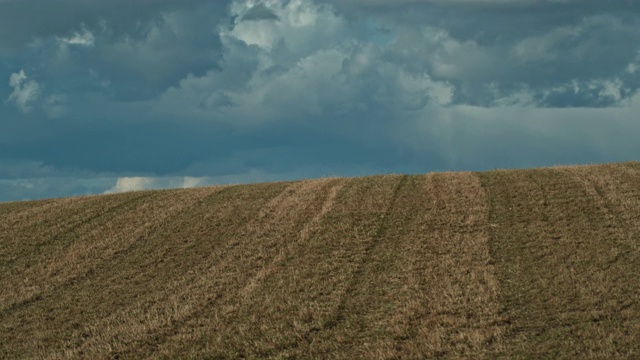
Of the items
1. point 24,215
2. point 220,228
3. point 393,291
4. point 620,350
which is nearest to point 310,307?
point 393,291

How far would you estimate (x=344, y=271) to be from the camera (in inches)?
1028

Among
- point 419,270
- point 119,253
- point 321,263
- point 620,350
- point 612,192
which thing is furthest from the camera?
point 612,192

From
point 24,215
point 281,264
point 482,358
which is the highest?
point 24,215

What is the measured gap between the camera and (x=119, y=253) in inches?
1276

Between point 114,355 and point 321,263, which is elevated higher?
point 321,263

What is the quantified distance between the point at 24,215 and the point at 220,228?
47.4 ft

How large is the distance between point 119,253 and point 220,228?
15.4 ft

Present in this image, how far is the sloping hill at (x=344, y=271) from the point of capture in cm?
2011

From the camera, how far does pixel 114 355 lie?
2066 cm

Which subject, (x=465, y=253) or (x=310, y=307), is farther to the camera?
(x=465, y=253)

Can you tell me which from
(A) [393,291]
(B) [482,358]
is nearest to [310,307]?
(A) [393,291]

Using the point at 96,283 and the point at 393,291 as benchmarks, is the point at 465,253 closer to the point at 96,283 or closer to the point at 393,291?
the point at 393,291

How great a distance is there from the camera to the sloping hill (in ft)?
66.0

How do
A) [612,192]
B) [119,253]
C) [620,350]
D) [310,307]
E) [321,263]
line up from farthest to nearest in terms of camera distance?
[612,192], [119,253], [321,263], [310,307], [620,350]
